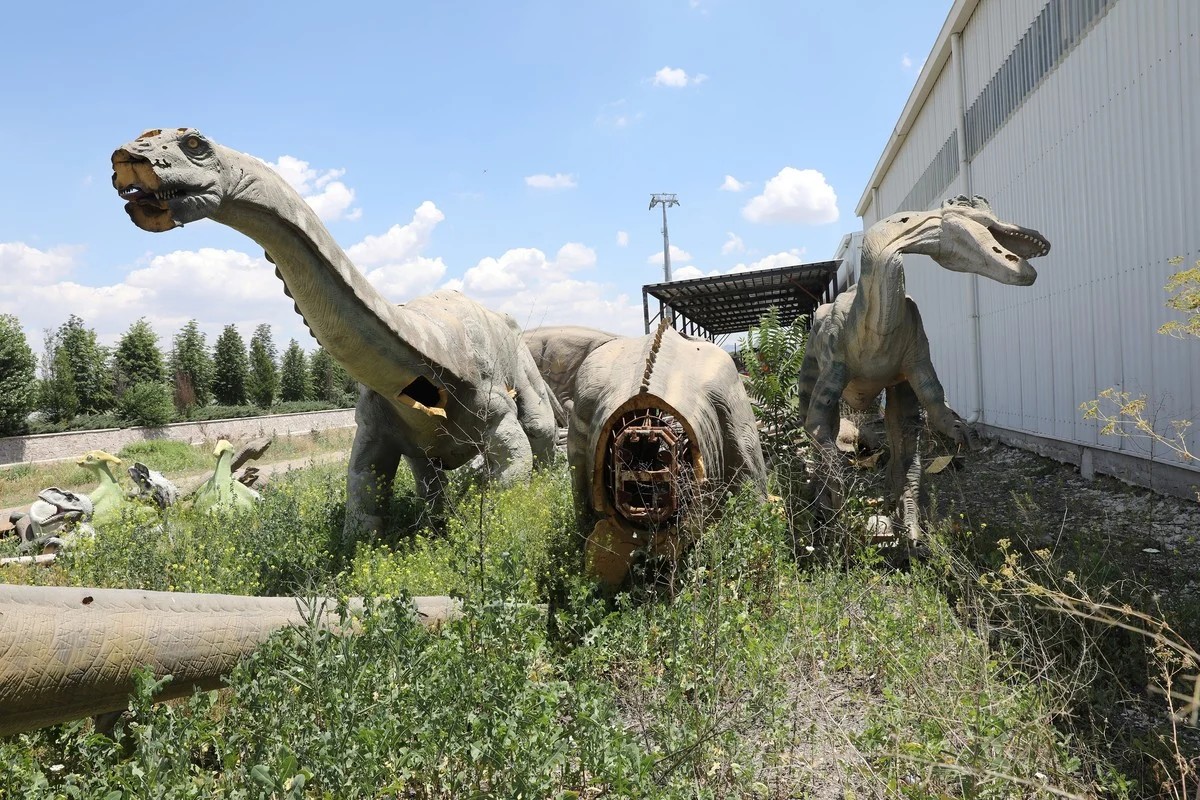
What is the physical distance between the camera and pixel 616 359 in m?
4.52

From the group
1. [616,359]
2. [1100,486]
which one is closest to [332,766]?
[616,359]

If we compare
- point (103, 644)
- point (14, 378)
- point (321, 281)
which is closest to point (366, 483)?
point (321, 281)

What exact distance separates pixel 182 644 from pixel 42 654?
1.47ft

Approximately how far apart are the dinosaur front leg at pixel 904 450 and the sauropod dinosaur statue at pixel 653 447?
5.51ft

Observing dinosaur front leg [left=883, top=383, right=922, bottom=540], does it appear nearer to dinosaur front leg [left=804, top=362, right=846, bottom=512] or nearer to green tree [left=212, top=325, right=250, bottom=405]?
dinosaur front leg [left=804, top=362, right=846, bottom=512]

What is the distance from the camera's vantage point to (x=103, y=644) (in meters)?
2.30

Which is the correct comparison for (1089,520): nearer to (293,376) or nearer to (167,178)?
(167,178)

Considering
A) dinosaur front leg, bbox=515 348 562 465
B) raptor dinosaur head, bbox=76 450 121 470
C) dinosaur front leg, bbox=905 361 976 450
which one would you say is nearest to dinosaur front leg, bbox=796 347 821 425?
dinosaur front leg, bbox=905 361 976 450

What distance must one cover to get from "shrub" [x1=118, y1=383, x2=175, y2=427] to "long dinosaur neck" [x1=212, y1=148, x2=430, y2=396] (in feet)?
85.8

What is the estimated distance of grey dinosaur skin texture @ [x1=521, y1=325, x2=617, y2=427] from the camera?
1188 centimetres

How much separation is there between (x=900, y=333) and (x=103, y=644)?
4993mm

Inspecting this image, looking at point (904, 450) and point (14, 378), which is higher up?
point (14, 378)

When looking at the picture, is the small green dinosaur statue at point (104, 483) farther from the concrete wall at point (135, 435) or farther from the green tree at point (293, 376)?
the green tree at point (293, 376)

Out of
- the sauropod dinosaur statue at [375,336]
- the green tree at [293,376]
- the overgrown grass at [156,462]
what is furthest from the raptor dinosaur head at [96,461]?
the green tree at [293,376]
